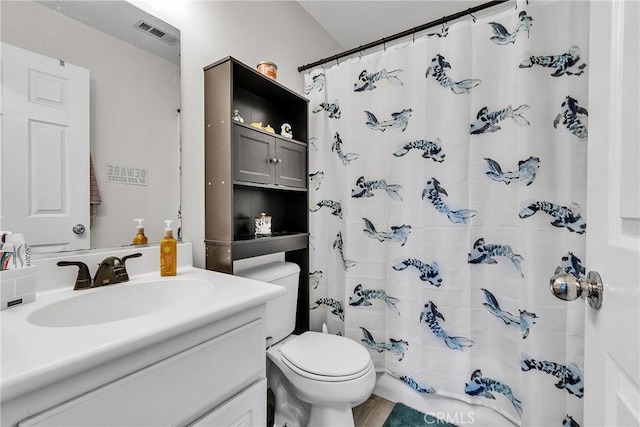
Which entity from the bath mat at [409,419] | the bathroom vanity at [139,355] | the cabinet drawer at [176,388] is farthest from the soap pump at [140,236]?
the bath mat at [409,419]

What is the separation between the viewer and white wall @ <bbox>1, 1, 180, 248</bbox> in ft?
2.84

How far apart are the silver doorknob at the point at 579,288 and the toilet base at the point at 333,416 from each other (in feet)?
3.26

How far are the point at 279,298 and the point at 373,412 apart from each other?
2.64ft

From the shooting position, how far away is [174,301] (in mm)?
1005

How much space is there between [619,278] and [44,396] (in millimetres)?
943

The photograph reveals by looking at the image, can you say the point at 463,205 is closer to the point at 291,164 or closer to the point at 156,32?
the point at 291,164

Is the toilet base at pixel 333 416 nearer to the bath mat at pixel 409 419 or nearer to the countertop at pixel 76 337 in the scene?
the bath mat at pixel 409 419

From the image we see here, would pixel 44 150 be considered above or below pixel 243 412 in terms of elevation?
above

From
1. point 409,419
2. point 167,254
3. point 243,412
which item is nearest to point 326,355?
point 243,412

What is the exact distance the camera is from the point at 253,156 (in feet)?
4.36

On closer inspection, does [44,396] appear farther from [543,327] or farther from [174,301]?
Answer: [543,327]

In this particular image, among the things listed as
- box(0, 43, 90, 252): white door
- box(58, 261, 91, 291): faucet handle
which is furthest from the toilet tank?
box(0, 43, 90, 252): white door

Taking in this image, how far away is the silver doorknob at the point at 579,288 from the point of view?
494 millimetres

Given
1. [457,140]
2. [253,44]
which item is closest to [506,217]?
[457,140]
